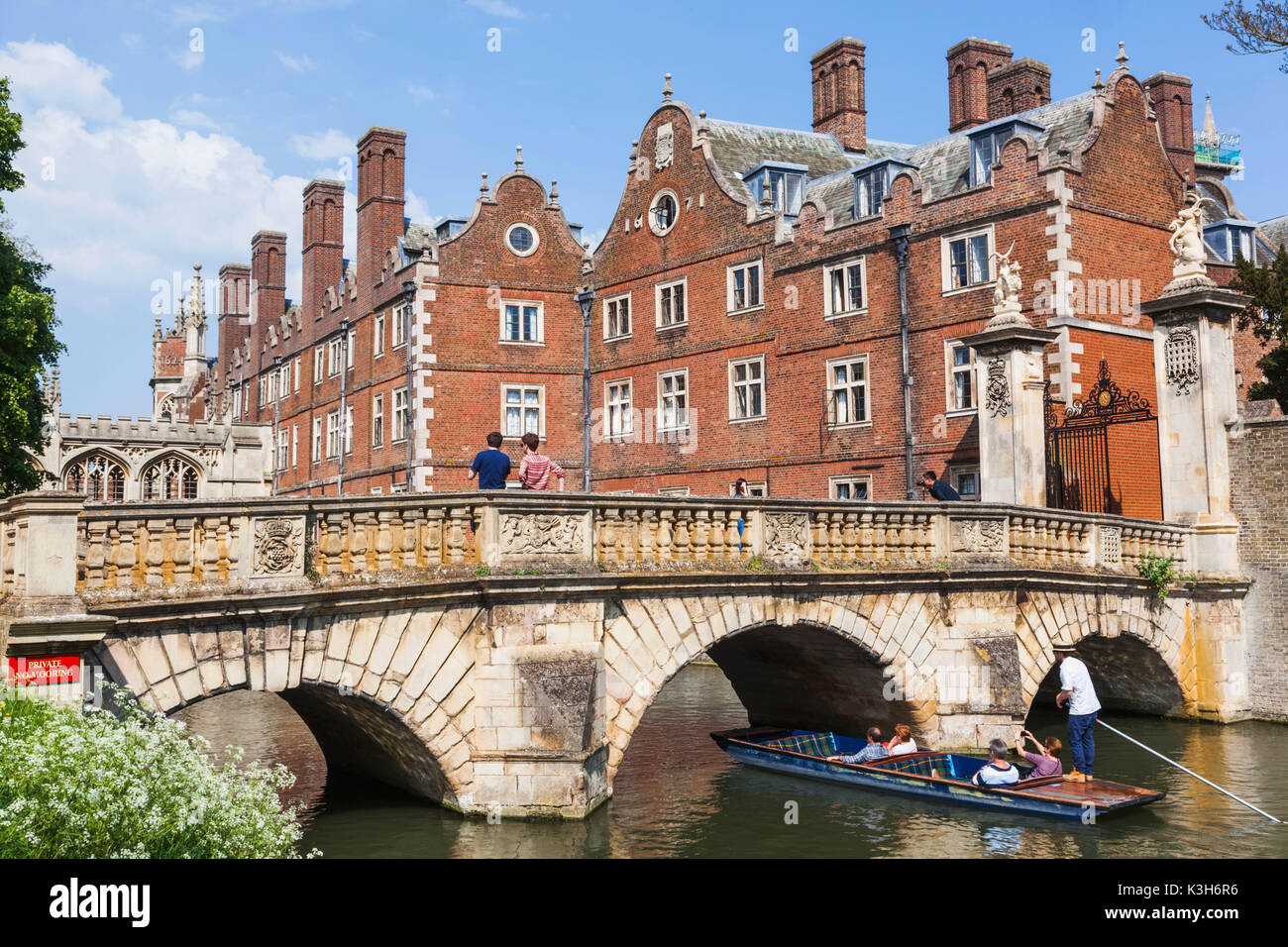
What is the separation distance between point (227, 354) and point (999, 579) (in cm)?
5154

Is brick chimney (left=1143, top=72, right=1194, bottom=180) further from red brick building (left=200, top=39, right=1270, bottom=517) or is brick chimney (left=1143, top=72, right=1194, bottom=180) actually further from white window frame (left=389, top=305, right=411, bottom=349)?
white window frame (left=389, top=305, right=411, bottom=349)

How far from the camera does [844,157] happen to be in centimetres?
3803

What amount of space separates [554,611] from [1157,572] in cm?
1242

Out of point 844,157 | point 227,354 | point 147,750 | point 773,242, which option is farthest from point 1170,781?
point 227,354

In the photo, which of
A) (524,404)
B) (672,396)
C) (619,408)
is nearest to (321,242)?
(524,404)

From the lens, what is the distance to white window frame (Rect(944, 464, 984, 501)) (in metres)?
27.0

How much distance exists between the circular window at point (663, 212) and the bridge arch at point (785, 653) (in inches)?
712

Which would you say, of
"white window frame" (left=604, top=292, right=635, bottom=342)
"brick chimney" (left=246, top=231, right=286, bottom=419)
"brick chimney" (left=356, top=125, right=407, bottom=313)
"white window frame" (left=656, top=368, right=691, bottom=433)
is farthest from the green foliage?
"brick chimney" (left=246, top=231, right=286, bottom=419)

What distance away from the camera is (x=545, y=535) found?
1374cm

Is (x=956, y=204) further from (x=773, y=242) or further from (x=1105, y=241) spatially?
(x=773, y=242)

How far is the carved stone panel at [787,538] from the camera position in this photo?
15953mm

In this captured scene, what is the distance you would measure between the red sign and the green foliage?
17.5 meters

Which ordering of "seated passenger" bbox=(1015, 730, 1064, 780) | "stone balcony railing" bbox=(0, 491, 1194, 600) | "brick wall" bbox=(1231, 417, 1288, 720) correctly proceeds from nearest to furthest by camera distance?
"stone balcony railing" bbox=(0, 491, 1194, 600), "seated passenger" bbox=(1015, 730, 1064, 780), "brick wall" bbox=(1231, 417, 1288, 720)

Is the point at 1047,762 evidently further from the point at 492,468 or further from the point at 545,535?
the point at 492,468
